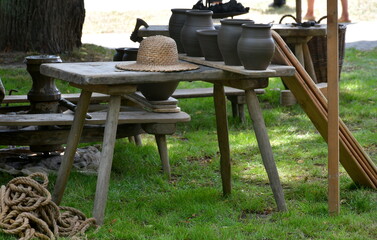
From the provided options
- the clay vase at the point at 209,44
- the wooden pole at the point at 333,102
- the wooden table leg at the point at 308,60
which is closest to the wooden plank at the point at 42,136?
the clay vase at the point at 209,44

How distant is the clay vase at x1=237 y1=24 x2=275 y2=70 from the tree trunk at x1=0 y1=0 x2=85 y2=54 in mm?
6160

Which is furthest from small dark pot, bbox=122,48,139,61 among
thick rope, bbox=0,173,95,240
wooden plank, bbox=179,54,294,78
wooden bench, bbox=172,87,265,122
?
thick rope, bbox=0,173,95,240

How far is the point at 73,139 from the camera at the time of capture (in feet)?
15.0

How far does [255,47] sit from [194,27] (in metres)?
0.71

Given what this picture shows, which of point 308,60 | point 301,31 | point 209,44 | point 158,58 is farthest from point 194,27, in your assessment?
point 308,60

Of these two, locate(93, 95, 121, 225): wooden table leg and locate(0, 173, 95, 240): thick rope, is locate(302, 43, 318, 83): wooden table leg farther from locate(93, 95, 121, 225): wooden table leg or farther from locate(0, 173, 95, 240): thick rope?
locate(0, 173, 95, 240): thick rope

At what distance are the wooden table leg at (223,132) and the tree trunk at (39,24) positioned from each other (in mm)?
5495

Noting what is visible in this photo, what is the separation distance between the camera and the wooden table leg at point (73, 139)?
4.54 m

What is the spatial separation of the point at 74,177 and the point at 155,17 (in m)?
11.7

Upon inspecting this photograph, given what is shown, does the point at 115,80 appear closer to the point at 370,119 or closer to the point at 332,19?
the point at 332,19

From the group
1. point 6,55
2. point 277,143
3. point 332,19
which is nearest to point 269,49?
point 332,19

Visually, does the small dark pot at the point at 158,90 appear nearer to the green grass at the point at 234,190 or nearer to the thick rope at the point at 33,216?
the green grass at the point at 234,190

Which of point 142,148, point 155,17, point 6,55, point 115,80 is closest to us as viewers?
point 115,80

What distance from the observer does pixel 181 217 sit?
181 inches
